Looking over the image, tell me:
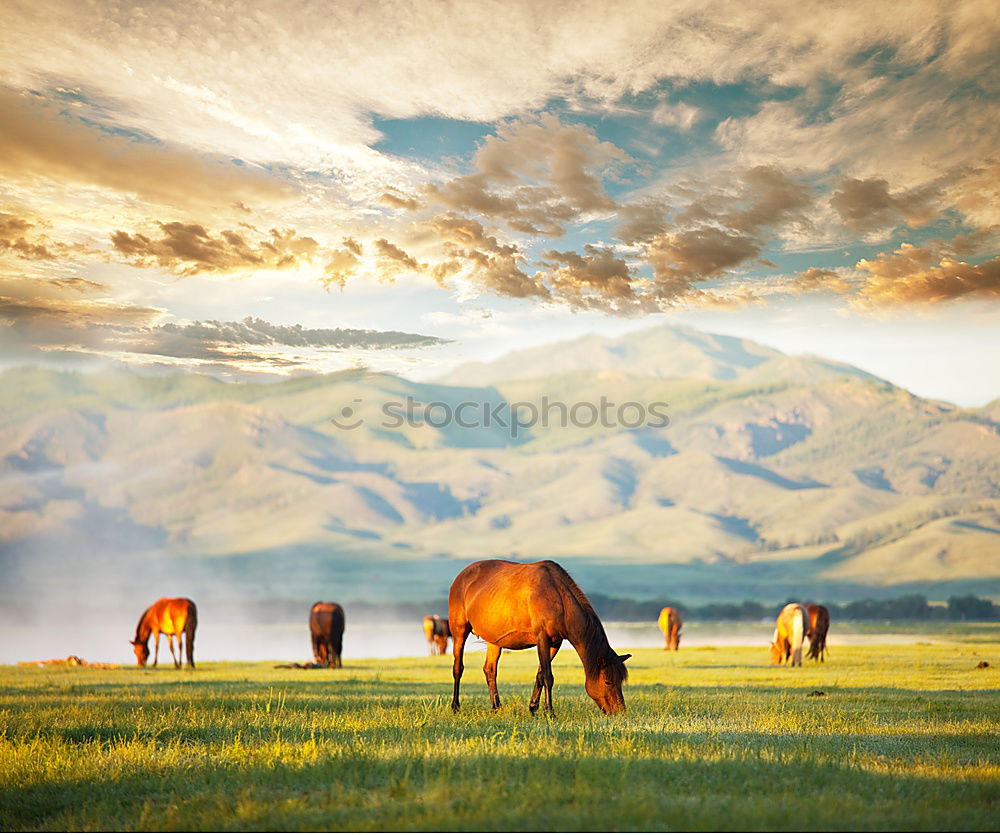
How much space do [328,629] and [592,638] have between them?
29.0 meters

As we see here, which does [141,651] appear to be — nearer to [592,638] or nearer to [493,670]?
[493,670]

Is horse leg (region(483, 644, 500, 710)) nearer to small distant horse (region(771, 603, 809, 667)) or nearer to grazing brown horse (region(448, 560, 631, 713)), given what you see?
grazing brown horse (region(448, 560, 631, 713))

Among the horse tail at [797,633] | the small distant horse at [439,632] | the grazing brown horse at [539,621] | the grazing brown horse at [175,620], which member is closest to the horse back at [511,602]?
the grazing brown horse at [539,621]

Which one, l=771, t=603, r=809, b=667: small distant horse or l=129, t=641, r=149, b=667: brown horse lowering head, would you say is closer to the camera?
l=129, t=641, r=149, b=667: brown horse lowering head

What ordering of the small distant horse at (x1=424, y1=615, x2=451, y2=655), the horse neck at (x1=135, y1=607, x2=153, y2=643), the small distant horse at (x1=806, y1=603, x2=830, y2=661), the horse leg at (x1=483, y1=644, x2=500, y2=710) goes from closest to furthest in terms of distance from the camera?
the horse leg at (x1=483, y1=644, x2=500, y2=710) < the horse neck at (x1=135, y1=607, x2=153, y2=643) < the small distant horse at (x1=806, y1=603, x2=830, y2=661) < the small distant horse at (x1=424, y1=615, x2=451, y2=655)

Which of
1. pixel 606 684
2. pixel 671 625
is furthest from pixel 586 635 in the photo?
pixel 671 625

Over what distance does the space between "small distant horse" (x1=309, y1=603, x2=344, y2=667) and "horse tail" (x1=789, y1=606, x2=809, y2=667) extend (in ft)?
69.9

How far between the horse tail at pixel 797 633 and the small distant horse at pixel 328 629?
21.3 m

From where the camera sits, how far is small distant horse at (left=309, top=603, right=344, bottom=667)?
144ft

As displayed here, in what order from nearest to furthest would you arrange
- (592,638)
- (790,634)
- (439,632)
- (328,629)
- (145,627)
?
1. (592,638)
2. (145,627)
3. (328,629)
4. (790,634)
5. (439,632)

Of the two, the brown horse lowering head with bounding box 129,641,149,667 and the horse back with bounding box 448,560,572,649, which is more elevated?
the horse back with bounding box 448,560,572,649

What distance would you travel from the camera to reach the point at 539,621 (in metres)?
16.7

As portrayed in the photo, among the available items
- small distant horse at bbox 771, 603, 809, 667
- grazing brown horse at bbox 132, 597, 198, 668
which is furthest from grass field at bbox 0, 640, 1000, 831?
small distant horse at bbox 771, 603, 809, 667

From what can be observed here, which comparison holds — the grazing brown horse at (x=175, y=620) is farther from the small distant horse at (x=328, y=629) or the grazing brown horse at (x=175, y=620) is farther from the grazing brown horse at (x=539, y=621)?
the grazing brown horse at (x=539, y=621)
